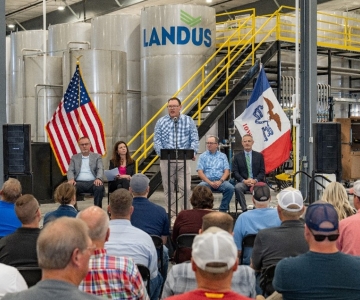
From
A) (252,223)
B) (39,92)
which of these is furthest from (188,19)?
(252,223)

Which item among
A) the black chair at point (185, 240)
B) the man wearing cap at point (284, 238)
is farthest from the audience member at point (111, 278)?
the black chair at point (185, 240)

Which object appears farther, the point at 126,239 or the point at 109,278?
the point at 126,239

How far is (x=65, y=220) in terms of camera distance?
2.35 metres

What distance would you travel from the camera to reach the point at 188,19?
571 inches

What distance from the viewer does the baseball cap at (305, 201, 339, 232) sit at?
9.77 feet

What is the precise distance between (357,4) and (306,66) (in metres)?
12.6

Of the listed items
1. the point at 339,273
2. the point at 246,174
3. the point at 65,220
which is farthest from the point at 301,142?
the point at 65,220

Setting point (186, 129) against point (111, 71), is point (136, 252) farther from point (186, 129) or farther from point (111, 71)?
point (111, 71)

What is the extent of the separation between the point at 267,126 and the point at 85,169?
12.4ft

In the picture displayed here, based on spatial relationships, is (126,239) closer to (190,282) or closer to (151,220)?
(190,282)

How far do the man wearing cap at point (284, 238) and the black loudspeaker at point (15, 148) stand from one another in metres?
5.07

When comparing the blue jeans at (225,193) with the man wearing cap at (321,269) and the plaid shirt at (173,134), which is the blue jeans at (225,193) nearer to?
the plaid shirt at (173,134)

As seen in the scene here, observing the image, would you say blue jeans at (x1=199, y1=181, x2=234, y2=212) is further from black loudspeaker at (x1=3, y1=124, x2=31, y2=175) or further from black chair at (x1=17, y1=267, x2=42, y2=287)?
black chair at (x1=17, y1=267, x2=42, y2=287)

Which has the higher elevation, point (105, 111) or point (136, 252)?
point (105, 111)
